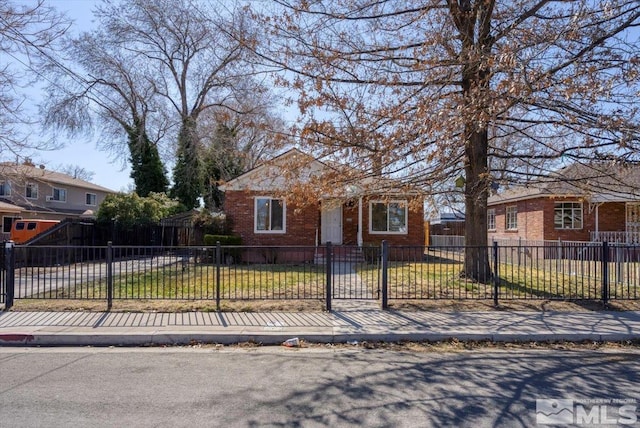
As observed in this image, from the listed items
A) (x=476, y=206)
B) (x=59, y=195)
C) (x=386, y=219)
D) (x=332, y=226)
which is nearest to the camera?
(x=476, y=206)

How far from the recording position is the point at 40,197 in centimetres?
3706

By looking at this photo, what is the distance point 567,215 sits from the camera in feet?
74.5

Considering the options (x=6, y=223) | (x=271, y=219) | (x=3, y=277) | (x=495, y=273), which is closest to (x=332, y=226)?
(x=271, y=219)

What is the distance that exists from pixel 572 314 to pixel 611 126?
3.64m

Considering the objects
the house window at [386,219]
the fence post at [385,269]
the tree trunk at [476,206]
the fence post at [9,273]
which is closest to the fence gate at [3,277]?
the fence post at [9,273]

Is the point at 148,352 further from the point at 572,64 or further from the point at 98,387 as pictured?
the point at 572,64

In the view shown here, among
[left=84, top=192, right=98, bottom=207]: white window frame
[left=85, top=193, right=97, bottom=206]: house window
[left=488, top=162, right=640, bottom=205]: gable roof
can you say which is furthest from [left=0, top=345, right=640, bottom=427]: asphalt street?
[left=85, top=193, right=97, bottom=206]: house window

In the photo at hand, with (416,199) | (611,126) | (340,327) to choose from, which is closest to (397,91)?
(416,199)

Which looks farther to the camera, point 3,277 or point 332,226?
point 332,226

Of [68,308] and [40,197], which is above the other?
→ [40,197]

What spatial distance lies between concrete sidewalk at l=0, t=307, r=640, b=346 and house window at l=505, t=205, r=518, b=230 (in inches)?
734

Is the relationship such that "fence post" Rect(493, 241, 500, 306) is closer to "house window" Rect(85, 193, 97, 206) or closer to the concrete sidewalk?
the concrete sidewalk

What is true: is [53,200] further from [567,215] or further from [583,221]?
[583,221]

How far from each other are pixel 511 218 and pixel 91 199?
3887 centimetres
